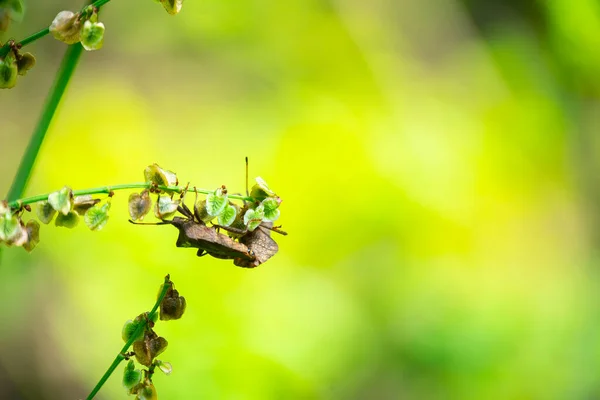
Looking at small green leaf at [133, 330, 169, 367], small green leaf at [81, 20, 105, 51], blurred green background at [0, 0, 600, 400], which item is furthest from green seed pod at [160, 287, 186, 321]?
blurred green background at [0, 0, 600, 400]

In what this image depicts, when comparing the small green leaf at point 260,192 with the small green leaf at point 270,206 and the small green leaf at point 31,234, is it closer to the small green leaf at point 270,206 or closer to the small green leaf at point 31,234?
the small green leaf at point 270,206

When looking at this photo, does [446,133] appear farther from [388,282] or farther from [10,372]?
[10,372]

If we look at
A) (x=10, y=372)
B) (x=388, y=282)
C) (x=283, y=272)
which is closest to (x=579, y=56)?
(x=388, y=282)

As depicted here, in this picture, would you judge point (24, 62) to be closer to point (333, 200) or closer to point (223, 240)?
point (223, 240)

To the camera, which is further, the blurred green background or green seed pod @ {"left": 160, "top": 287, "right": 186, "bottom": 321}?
the blurred green background

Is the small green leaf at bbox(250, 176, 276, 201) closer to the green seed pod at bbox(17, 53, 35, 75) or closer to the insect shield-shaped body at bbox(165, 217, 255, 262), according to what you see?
the insect shield-shaped body at bbox(165, 217, 255, 262)
